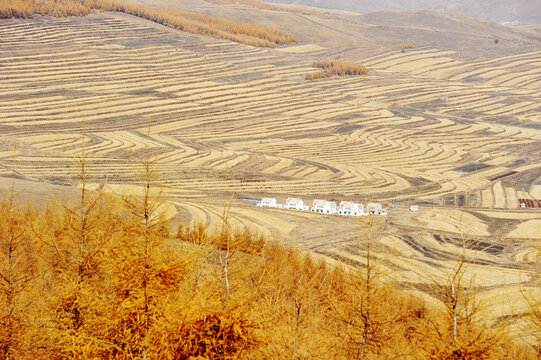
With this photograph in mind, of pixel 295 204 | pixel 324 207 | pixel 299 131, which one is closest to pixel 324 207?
pixel 324 207

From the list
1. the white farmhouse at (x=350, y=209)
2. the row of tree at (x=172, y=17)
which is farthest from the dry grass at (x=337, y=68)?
the white farmhouse at (x=350, y=209)

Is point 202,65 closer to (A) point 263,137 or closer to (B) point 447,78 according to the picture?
(A) point 263,137

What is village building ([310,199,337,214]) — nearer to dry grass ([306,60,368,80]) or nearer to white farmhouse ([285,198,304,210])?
white farmhouse ([285,198,304,210])

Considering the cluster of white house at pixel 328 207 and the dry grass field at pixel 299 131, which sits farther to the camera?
the cluster of white house at pixel 328 207

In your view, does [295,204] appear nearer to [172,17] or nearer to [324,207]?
[324,207]

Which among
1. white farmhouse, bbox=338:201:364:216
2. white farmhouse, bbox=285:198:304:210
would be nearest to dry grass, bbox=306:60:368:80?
white farmhouse, bbox=285:198:304:210

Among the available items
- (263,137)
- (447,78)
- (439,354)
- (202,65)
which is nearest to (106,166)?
(263,137)

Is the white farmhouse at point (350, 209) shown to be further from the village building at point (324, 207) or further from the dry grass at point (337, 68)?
the dry grass at point (337, 68)
